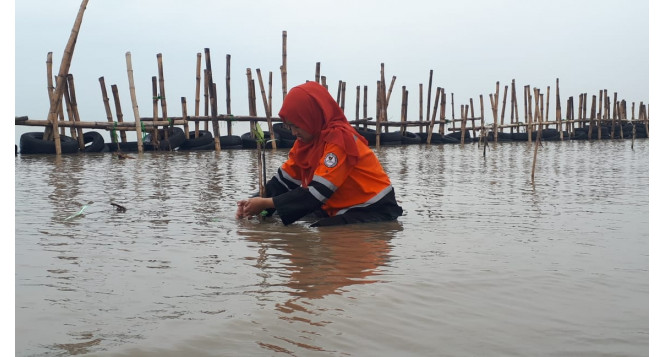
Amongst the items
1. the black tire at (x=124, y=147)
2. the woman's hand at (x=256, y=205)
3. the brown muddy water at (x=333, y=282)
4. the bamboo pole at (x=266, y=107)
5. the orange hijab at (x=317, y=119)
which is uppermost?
the bamboo pole at (x=266, y=107)

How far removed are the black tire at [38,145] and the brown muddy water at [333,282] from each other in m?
11.5

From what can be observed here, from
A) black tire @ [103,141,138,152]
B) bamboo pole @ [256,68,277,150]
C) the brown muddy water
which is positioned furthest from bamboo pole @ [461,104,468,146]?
the brown muddy water

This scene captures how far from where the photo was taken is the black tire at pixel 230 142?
2106 centimetres

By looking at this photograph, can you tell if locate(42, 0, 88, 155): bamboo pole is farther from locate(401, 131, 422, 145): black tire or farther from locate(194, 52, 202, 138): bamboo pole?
locate(401, 131, 422, 145): black tire

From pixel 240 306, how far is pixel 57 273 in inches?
40.4

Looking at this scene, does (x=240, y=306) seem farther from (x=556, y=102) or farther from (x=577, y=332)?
(x=556, y=102)

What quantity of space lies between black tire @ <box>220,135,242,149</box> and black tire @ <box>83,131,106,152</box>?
12.0 ft

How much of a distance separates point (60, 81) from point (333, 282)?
14.4m

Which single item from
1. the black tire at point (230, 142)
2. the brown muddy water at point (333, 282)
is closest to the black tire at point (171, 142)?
the black tire at point (230, 142)

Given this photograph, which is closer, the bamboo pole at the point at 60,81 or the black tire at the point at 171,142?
the bamboo pole at the point at 60,81

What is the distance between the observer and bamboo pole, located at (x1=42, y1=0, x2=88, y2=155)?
49.4 ft

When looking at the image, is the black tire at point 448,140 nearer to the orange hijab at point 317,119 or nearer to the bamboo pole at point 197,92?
the bamboo pole at point 197,92

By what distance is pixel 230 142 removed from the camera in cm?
2114

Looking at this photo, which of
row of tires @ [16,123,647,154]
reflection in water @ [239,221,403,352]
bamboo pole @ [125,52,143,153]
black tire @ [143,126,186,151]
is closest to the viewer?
reflection in water @ [239,221,403,352]
